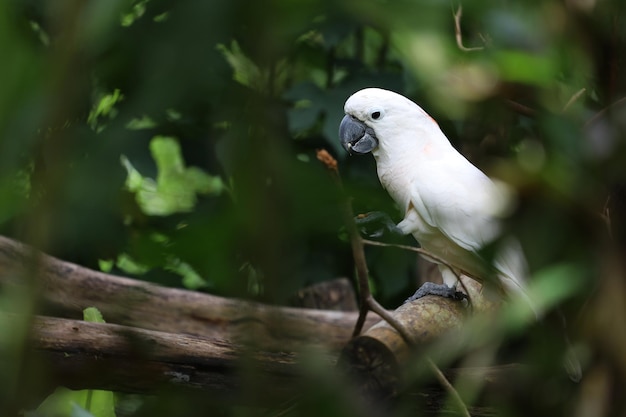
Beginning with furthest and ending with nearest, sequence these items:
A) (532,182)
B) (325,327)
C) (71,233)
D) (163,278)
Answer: (325,327)
(163,278)
(71,233)
(532,182)

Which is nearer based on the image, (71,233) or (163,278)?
(71,233)

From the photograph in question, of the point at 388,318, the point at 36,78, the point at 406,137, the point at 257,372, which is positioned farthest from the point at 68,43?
the point at 406,137

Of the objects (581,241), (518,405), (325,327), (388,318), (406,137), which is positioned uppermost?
(581,241)

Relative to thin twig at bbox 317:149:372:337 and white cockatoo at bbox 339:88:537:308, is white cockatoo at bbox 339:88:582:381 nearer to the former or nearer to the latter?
white cockatoo at bbox 339:88:537:308

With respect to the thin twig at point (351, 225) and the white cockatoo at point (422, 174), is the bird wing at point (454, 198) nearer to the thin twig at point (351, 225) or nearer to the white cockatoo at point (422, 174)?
the white cockatoo at point (422, 174)

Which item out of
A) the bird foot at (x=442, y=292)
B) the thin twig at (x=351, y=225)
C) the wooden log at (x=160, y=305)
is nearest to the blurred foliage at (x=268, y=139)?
the thin twig at (x=351, y=225)

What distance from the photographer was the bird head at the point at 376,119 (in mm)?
1470

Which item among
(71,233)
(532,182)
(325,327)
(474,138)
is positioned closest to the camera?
(532,182)

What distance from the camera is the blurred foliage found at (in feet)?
1.26

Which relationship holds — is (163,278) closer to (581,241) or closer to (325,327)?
(325,327)

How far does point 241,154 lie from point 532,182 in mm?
199

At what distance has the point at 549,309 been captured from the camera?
0.57 m

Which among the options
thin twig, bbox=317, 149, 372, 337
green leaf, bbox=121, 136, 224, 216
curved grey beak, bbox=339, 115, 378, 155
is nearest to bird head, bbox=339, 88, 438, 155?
curved grey beak, bbox=339, 115, 378, 155

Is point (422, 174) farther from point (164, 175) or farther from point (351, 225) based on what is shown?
point (351, 225)
